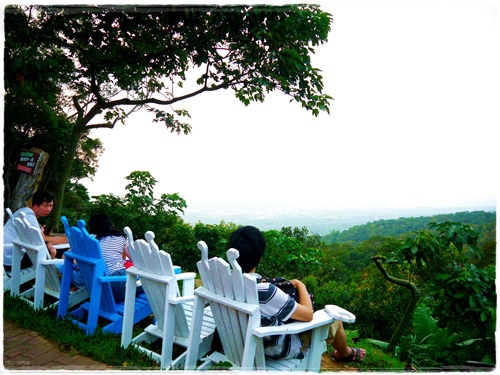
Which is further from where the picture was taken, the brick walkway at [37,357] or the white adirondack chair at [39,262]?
the white adirondack chair at [39,262]

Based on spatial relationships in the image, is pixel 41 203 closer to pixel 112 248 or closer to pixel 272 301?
pixel 112 248

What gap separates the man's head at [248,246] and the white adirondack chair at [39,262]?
1815 mm

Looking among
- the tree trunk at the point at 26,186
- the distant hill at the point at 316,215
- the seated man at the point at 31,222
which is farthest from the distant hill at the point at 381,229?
the tree trunk at the point at 26,186

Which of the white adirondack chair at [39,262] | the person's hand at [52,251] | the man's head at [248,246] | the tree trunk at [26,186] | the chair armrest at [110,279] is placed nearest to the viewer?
the man's head at [248,246]

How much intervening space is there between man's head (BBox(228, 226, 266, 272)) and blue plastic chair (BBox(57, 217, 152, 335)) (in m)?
1.14

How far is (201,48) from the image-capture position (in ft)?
19.5

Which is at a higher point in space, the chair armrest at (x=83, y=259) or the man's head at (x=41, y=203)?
the man's head at (x=41, y=203)

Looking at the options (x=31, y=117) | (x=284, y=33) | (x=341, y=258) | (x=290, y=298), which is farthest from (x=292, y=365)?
(x=31, y=117)

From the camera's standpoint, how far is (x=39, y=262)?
11.2ft

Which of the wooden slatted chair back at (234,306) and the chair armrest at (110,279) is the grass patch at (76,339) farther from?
the wooden slatted chair back at (234,306)

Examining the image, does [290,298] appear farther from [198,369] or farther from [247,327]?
[198,369]

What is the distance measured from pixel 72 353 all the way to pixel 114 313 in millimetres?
477

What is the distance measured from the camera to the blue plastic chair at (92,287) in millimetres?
2943

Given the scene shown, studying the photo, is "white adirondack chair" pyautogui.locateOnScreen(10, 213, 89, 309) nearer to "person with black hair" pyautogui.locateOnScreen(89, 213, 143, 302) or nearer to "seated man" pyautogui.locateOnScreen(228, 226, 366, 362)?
"person with black hair" pyautogui.locateOnScreen(89, 213, 143, 302)
